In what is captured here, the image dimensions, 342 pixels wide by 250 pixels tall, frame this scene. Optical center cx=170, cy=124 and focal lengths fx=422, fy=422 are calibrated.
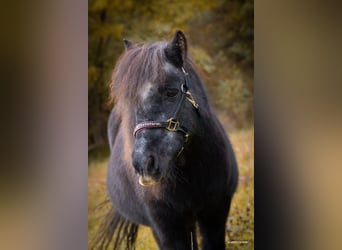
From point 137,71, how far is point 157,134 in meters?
0.30

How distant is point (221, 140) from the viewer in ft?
6.45

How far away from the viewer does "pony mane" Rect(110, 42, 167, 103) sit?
180 centimetres

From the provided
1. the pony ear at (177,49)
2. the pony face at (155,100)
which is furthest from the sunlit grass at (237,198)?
Result: the pony ear at (177,49)

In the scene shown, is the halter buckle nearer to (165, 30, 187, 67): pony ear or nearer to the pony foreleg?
(165, 30, 187, 67): pony ear

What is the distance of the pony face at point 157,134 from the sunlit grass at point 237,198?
0.35 m

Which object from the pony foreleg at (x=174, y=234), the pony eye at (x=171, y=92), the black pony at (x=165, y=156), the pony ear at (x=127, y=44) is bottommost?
the pony foreleg at (x=174, y=234)

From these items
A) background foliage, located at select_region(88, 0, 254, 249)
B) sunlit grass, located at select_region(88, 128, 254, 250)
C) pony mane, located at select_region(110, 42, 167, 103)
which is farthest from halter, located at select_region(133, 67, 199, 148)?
sunlit grass, located at select_region(88, 128, 254, 250)

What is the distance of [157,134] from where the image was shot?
1716 millimetres

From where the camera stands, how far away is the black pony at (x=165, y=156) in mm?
1741

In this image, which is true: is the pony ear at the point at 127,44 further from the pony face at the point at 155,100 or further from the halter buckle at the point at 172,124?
the halter buckle at the point at 172,124

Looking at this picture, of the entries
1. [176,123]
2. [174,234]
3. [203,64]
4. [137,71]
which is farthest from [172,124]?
[174,234]

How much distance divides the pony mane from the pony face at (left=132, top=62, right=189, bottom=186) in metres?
0.03
